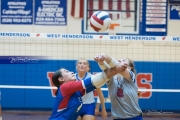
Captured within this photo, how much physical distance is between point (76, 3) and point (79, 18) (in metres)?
0.40

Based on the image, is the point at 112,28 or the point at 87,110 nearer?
the point at 87,110

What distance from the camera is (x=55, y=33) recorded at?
10312 millimetres

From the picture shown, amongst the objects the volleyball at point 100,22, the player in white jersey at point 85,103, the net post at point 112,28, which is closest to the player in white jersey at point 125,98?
the volleyball at point 100,22

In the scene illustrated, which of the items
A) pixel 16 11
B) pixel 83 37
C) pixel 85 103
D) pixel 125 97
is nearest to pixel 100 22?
pixel 125 97

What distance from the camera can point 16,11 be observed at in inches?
412

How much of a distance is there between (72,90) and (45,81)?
597cm

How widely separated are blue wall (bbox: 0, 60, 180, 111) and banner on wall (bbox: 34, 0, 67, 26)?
1110mm

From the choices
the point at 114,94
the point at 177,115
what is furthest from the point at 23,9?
the point at 114,94

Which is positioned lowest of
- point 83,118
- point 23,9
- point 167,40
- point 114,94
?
point 83,118

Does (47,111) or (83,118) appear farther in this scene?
(47,111)

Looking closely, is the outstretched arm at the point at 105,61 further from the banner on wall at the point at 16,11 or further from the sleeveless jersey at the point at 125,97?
the banner on wall at the point at 16,11

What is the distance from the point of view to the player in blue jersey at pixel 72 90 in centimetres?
417

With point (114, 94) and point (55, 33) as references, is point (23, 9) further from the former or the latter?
point (114, 94)

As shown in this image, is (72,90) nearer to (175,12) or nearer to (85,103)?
(85,103)
